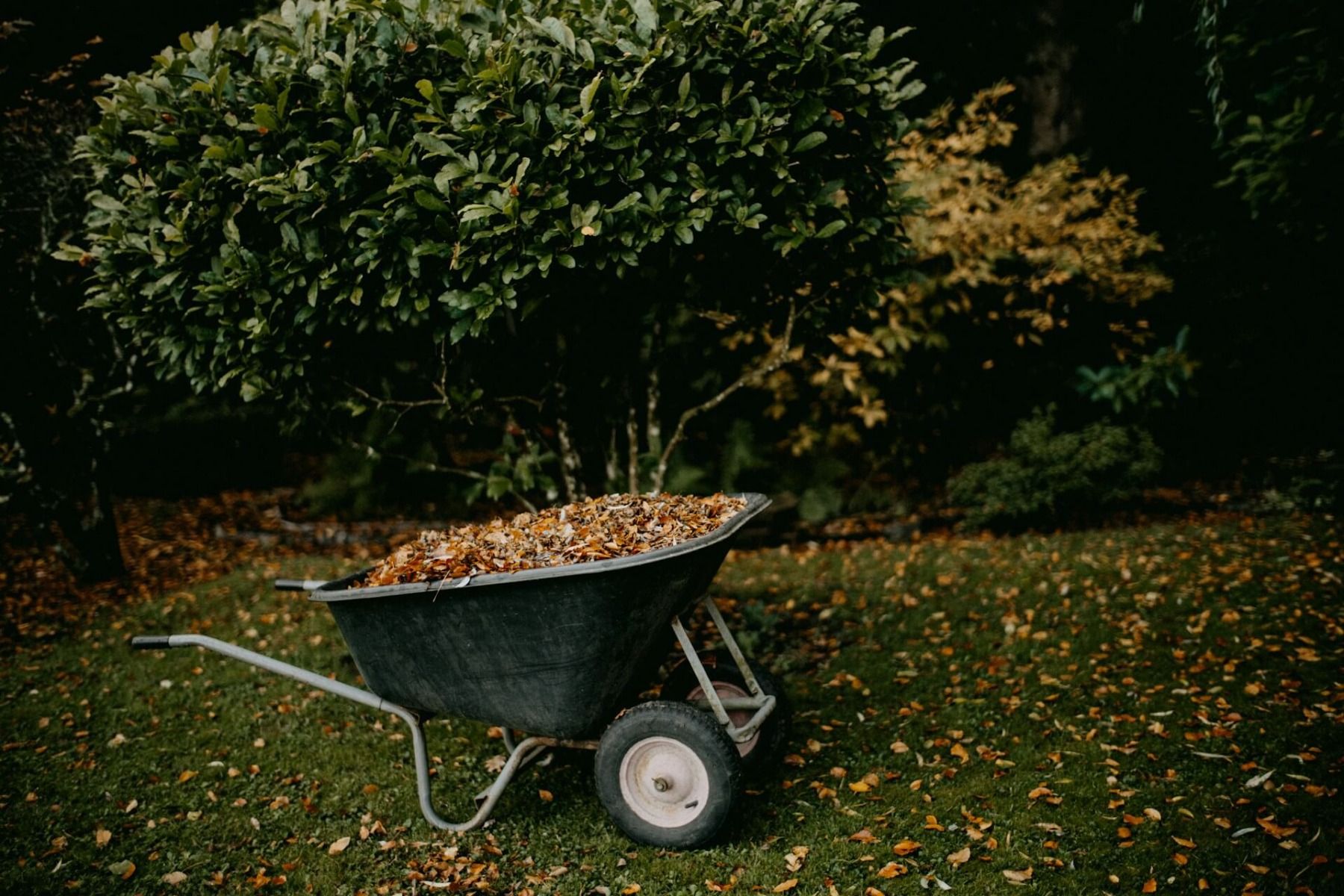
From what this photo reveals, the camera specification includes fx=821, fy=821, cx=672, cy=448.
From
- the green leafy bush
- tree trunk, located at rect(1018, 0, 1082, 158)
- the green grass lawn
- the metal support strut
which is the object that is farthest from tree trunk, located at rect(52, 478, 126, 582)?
tree trunk, located at rect(1018, 0, 1082, 158)

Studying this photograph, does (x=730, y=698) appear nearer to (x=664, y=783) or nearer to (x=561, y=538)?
(x=664, y=783)

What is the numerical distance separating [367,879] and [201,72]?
330 centimetres

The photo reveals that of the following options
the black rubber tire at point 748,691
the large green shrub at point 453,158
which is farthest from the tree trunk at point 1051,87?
the black rubber tire at point 748,691

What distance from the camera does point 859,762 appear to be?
3703 mm

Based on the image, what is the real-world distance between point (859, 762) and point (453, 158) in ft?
10.2

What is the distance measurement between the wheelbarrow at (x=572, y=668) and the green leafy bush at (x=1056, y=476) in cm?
498

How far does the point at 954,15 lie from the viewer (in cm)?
906

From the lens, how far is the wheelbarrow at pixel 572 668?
107 inches

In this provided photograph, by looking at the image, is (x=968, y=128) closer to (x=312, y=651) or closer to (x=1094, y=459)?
(x=1094, y=459)

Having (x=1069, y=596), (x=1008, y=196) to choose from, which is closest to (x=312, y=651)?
(x=1069, y=596)

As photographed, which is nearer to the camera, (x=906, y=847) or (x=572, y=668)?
(x=572, y=668)

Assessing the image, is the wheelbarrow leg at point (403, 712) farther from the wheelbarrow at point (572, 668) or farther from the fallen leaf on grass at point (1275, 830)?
the fallen leaf on grass at point (1275, 830)

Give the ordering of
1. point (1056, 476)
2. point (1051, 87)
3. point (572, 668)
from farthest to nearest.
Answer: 1. point (1051, 87)
2. point (1056, 476)
3. point (572, 668)

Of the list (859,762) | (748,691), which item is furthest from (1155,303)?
(748,691)
